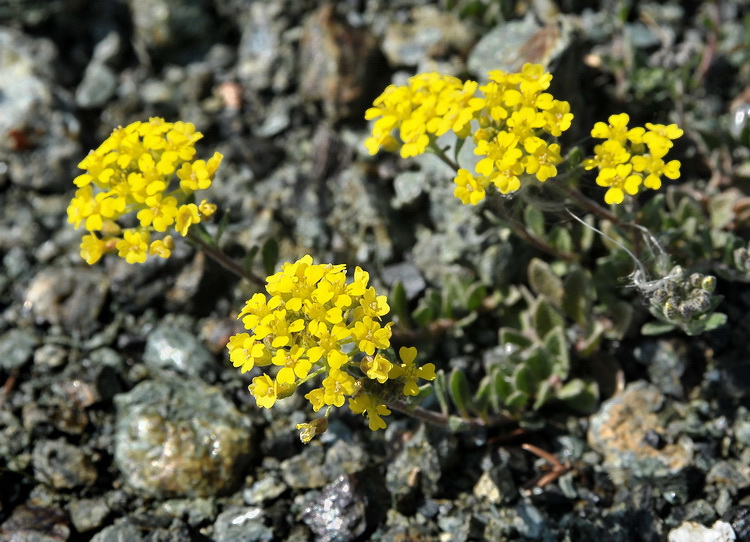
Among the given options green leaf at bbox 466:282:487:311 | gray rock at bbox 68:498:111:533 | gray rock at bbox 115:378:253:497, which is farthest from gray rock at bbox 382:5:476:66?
gray rock at bbox 68:498:111:533

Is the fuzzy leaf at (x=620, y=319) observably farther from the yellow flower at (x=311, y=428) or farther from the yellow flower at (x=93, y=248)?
the yellow flower at (x=93, y=248)

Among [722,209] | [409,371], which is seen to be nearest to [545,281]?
[722,209]

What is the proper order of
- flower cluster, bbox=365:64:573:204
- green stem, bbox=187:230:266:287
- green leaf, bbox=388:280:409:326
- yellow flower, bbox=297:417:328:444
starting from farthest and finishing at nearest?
green leaf, bbox=388:280:409:326 → green stem, bbox=187:230:266:287 → flower cluster, bbox=365:64:573:204 → yellow flower, bbox=297:417:328:444

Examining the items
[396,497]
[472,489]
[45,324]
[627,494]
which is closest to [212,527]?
[396,497]

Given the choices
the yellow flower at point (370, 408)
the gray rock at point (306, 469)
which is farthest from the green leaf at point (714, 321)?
the gray rock at point (306, 469)

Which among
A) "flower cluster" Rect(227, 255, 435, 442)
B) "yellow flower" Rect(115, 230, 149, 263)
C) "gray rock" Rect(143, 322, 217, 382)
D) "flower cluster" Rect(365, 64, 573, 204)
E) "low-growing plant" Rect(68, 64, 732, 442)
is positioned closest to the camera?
"flower cluster" Rect(227, 255, 435, 442)

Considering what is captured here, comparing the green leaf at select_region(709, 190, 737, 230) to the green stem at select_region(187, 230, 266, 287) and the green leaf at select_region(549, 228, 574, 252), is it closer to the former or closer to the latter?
the green leaf at select_region(549, 228, 574, 252)
